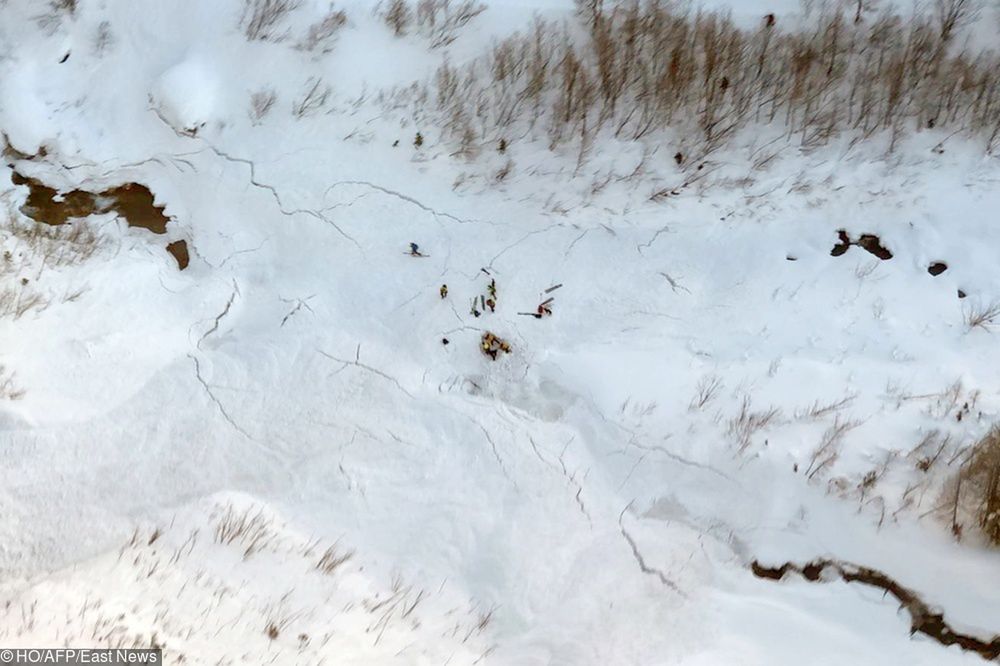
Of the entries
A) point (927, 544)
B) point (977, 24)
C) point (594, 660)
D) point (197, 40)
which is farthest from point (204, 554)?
point (977, 24)

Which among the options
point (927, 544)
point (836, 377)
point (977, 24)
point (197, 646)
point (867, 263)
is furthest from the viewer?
point (977, 24)

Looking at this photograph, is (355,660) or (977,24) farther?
(977,24)

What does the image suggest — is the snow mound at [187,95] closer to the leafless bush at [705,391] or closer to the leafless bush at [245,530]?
the leafless bush at [245,530]

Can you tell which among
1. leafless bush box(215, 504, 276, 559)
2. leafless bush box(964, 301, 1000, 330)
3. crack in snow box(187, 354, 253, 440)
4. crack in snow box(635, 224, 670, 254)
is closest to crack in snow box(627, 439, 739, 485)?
crack in snow box(635, 224, 670, 254)

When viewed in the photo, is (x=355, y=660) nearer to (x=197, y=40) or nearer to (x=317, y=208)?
(x=317, y=208)

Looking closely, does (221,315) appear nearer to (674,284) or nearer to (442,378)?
(442,378)

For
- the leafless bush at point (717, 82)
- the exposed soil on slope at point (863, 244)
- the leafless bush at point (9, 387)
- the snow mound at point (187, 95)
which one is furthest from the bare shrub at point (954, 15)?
the leafless bush at point (9, 387)

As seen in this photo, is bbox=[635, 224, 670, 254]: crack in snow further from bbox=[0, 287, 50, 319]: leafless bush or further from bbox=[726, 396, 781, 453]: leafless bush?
bbox=[0, 287, 50, 319]: leafless bush
